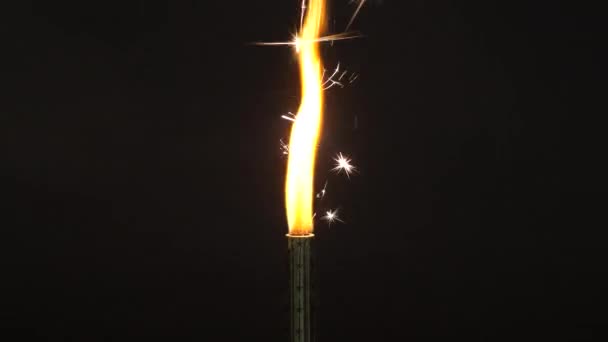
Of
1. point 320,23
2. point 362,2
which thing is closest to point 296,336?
point 320,23

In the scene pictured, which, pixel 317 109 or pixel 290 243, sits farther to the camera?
pixel 317 109

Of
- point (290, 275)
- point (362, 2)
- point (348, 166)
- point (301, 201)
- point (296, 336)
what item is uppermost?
point (362, 2)

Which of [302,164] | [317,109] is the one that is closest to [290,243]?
[302,164]

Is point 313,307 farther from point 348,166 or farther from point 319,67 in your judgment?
point 348,166

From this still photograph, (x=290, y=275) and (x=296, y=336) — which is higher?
(x=290, y=275)

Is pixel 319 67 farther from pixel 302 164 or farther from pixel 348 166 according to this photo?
pixel 348 166

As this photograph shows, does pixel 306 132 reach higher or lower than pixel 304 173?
higher

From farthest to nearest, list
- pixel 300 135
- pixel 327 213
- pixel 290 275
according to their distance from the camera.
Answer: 1. pixel 327 213
2. pixel 300 135
3. pixel 290 275

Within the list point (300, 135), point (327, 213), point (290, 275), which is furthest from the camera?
point (327, 213)
